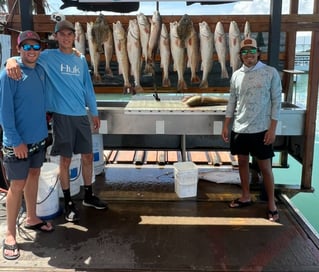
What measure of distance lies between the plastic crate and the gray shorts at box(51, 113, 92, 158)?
1079mm

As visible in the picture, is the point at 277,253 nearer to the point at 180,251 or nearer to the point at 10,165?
the point at 180,251

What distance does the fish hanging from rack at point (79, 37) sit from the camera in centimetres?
392

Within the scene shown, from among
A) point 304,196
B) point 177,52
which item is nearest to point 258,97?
point 177,52

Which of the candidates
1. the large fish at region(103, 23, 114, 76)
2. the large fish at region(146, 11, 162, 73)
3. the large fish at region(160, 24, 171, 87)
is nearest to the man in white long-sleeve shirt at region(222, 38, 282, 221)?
the large fish at region(160, 24, 171, 87)

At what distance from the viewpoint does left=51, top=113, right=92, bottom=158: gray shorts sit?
3303 mm

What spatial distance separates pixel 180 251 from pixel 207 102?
1.98m

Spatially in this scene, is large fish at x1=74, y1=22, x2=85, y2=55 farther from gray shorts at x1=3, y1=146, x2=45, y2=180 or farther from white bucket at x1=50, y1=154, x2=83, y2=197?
gray shorts at x1=3, y1=146, x2=45, y2=180

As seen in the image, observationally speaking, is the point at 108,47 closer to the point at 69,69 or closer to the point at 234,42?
the point at 69,69

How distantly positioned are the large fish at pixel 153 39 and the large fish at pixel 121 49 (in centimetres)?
25

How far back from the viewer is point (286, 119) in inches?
161

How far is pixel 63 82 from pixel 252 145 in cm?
183

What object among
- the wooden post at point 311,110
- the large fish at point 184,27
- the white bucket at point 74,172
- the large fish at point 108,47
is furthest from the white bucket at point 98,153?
the wooden post at point 311,110

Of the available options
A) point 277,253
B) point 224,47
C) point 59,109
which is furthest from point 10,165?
point 224,47

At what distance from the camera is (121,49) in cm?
393
